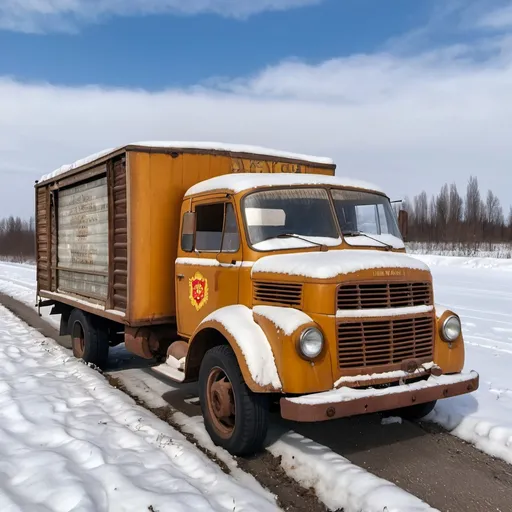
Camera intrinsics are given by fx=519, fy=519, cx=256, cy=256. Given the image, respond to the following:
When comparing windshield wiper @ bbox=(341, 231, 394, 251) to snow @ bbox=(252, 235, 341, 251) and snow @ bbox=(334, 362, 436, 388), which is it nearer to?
snow @ bbox=(252, 235, 341, 251)

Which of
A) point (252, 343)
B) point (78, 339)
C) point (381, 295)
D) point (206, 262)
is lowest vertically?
point (78, 339)

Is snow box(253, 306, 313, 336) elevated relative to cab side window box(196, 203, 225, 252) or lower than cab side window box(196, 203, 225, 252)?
lower

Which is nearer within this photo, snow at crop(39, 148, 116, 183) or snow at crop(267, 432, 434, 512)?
snow at crop(267, 432, 434, 512)

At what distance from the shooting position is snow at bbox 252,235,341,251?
459 cm

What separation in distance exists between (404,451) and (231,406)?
154 centimetres

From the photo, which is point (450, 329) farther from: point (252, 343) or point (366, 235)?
point (252, 343)

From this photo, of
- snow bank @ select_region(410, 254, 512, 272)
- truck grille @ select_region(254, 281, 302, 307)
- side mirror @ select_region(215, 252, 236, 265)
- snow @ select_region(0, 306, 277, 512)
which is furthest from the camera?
snow bank @ select_region(410, 254, 512, 272)

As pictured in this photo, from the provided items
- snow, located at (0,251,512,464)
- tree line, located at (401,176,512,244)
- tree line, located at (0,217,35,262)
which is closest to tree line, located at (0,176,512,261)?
tree line, located at (401,176,512,244)

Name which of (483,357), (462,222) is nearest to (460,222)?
(462,222)

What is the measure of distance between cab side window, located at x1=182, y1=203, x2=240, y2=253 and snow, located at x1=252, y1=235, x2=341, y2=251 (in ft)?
0.91

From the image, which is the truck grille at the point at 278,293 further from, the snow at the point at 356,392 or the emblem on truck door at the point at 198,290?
the emblem on truck door at the point at 198,290

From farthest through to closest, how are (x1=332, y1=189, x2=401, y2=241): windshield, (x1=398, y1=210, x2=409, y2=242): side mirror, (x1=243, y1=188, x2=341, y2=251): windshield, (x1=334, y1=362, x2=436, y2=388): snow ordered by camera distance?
(x1=398, y1=210, x2=409, y2=242): side mirror → (x1=332, y1=189, x2=401, y2=241): windshield → (x1=243, y1=188, x2=341, y2=251): windshield → (x1=334, y1=362, x2=436, y2=388): snow

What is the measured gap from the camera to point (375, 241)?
4.96 metres

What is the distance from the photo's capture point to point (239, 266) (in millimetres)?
4711
